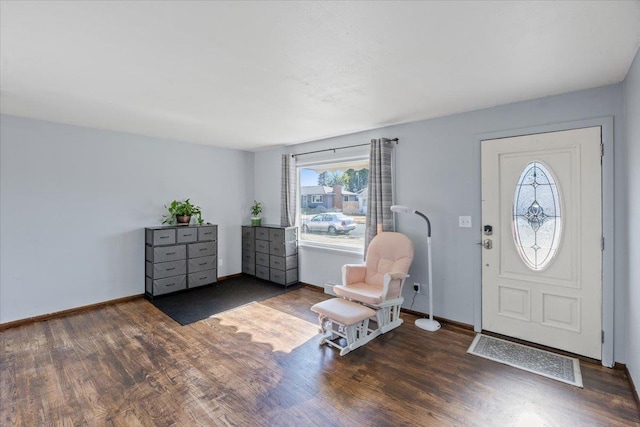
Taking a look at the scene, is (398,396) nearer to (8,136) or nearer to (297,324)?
(297,324)

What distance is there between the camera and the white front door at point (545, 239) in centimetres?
258

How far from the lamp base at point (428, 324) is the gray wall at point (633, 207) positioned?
1.51m

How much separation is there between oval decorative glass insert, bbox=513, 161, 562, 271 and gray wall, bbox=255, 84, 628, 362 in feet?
1.24

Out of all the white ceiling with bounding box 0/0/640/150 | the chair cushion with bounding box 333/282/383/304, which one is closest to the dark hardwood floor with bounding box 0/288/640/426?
the chair cushion with bounding box 333/282/383/304

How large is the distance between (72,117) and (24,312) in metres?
2.42

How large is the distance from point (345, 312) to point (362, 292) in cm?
42

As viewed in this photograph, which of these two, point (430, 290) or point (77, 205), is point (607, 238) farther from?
point (77, 205)

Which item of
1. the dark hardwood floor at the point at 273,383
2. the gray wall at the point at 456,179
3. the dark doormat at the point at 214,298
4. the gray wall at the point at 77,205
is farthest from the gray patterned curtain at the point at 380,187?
the gray wall at the point at 77,205

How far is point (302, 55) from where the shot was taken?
2.00 metres

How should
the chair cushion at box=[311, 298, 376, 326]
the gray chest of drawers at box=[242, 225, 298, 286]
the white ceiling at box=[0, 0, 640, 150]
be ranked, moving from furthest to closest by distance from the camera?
the gray chest of drawers at box=[242, 225, 298, 286] → the chair cushion at box=[311, 298, 376, 326] → the white ceiling at box=[0, 0, 640, 150]

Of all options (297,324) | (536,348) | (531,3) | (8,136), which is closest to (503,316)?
(536,348)

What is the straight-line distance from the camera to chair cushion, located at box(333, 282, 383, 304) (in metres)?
3.00

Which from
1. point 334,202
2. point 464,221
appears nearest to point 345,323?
point 464,221

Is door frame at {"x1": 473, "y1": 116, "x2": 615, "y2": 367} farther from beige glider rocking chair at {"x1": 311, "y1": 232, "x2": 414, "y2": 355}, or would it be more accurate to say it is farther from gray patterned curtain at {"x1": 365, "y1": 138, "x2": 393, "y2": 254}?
gray patterned curtain at {"x1": 365, "y1": 138, "x2": 393, "y2": 254}
